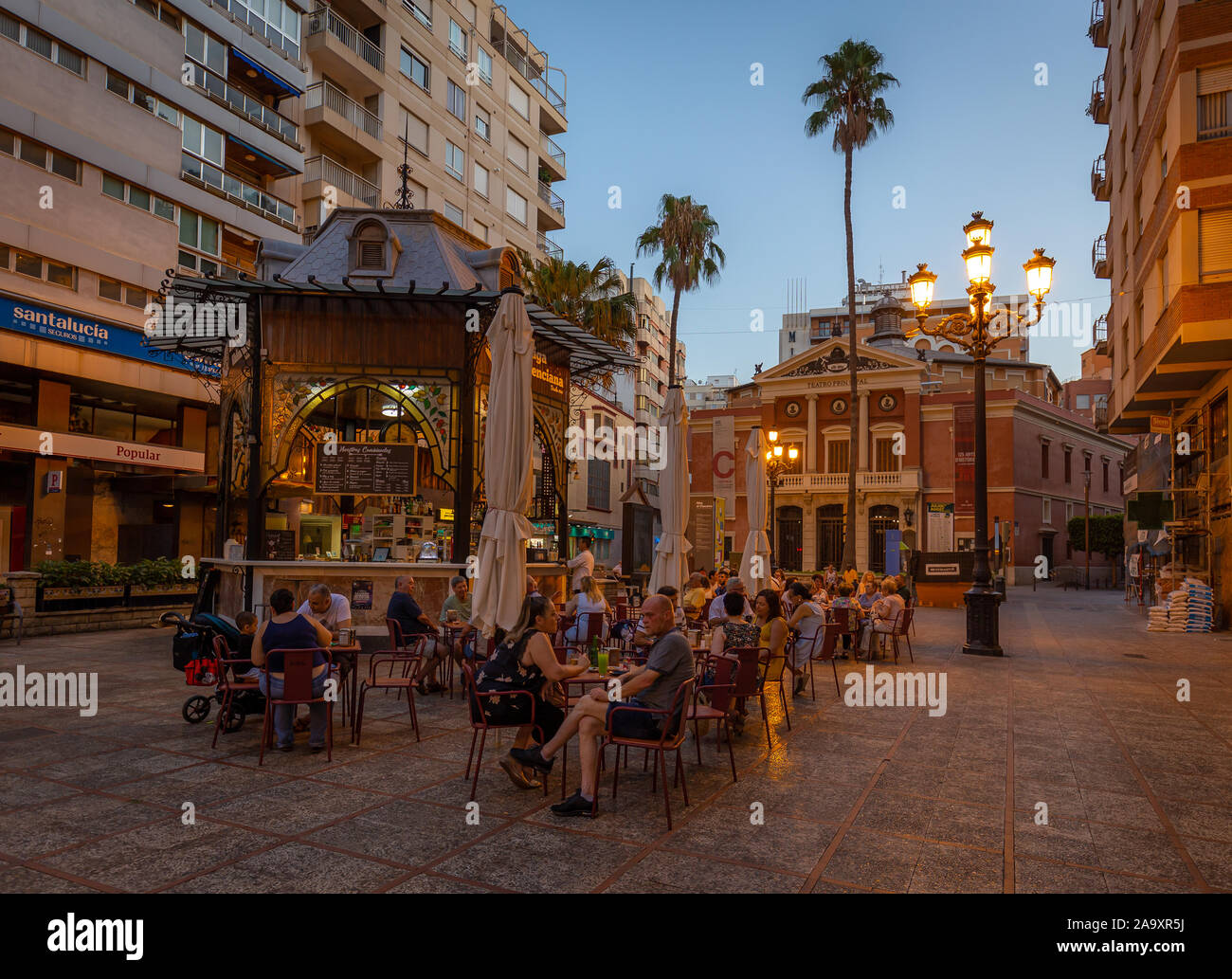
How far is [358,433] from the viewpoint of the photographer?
19812 mm

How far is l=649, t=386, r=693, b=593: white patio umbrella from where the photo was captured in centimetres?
1209

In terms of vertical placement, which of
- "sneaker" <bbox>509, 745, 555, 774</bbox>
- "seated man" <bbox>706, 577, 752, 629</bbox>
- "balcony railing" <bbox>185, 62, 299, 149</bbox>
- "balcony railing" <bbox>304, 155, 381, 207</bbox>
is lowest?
"sneaker" <bbox>509, 745, 555, 774</bbox>

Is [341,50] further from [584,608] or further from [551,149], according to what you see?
[584,608]

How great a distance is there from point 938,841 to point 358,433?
17674 millimetres

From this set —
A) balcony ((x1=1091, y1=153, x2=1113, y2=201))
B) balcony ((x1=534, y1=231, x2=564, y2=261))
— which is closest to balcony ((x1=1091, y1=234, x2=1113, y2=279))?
balcony ((x1=1091, y1=153, x2=1113, y2=201))

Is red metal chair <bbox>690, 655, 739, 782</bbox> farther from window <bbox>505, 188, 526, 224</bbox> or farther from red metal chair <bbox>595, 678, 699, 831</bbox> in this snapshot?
window <bbox>505, 188, 526, 224</bbox>

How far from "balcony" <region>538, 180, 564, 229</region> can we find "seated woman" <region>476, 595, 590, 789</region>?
122 feet

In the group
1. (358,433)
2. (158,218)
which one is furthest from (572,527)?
(158,218)

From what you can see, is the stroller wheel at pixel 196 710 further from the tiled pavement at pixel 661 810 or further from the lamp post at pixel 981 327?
the lamp post at pixel 981 327

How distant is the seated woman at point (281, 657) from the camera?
21.0ft

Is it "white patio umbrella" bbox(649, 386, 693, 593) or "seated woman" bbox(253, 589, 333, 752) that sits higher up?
"white patio umbrella" bbox(649, 386, 693, 593)

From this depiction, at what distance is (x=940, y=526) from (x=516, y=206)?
25.7 meters

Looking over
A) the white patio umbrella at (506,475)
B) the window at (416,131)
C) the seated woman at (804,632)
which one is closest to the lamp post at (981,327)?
the seated woman at (804,632)
